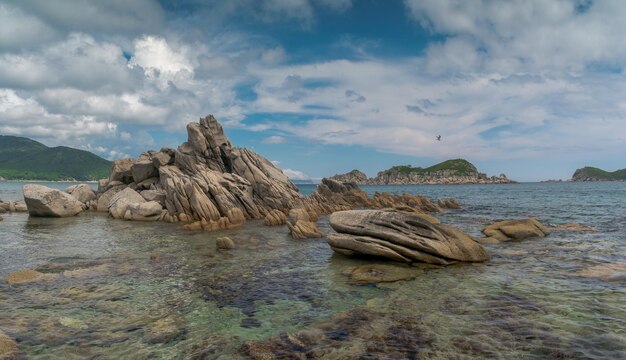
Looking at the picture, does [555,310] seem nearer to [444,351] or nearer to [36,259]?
[444,351]

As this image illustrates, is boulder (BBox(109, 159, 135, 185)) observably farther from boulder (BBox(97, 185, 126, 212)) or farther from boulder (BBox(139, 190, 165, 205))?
boulder (BBox(139, 190, 165, 205))

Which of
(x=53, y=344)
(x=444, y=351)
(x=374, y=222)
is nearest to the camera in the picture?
(x=444, y=351)

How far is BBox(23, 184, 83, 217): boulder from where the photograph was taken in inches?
1751

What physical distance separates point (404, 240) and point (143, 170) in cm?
5185

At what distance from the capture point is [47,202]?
45.3 m

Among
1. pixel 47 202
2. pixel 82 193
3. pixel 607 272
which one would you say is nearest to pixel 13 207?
pixel 82 193

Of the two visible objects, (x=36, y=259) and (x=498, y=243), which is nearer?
(x=36, y=259)

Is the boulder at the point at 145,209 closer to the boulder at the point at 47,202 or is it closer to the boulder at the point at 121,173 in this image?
the boulder at the point at 47,202

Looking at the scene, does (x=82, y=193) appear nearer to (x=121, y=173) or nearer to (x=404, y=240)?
(x=121, y=173)

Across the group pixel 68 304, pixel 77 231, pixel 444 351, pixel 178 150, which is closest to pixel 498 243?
pixel 444 351

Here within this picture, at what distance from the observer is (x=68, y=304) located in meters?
13.1

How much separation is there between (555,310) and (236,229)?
2884cm

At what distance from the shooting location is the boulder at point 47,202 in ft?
146

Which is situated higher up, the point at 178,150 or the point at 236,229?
the point at 178,150
